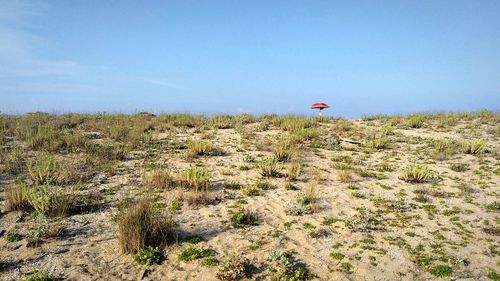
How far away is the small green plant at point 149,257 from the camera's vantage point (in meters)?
5.79

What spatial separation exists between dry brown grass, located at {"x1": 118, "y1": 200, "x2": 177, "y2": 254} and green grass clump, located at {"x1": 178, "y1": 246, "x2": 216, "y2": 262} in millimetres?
413

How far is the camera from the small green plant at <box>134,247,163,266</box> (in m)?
5.79

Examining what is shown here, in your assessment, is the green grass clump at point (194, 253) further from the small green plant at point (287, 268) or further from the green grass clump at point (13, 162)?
the green grass clump at point (13, 162)

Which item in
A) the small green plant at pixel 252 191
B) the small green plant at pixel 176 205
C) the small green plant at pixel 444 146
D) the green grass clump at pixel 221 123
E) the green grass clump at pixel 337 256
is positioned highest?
the green grass clump at pixel 221 123

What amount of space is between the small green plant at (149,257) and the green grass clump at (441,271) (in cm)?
467

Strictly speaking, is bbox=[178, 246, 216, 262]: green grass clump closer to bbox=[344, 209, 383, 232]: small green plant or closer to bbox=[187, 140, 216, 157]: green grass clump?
bbox=[344, 209, 383, 232]: small green plant

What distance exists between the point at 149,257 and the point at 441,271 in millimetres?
4971

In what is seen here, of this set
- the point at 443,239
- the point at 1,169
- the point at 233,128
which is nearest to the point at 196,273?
the point at 443,239

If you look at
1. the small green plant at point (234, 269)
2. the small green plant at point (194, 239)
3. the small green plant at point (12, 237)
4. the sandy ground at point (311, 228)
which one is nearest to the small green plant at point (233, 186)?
the sandy ground at point (311, 228)

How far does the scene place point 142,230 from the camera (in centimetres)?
614

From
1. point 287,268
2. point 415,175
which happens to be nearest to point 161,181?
point 287,268

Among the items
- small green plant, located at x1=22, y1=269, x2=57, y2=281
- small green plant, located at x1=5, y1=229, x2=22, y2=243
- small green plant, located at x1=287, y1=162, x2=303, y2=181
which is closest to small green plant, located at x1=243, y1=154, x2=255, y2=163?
small green plant, located at x1=287, y1=162, x2=303, y2=181

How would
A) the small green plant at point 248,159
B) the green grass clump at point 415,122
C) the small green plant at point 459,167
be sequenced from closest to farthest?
1. the small green plant at point 459,167
2. the small green plant at point 248,159
3. the green grass clump at point 415,122

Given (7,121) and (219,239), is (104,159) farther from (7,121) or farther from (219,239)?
(7,121)
